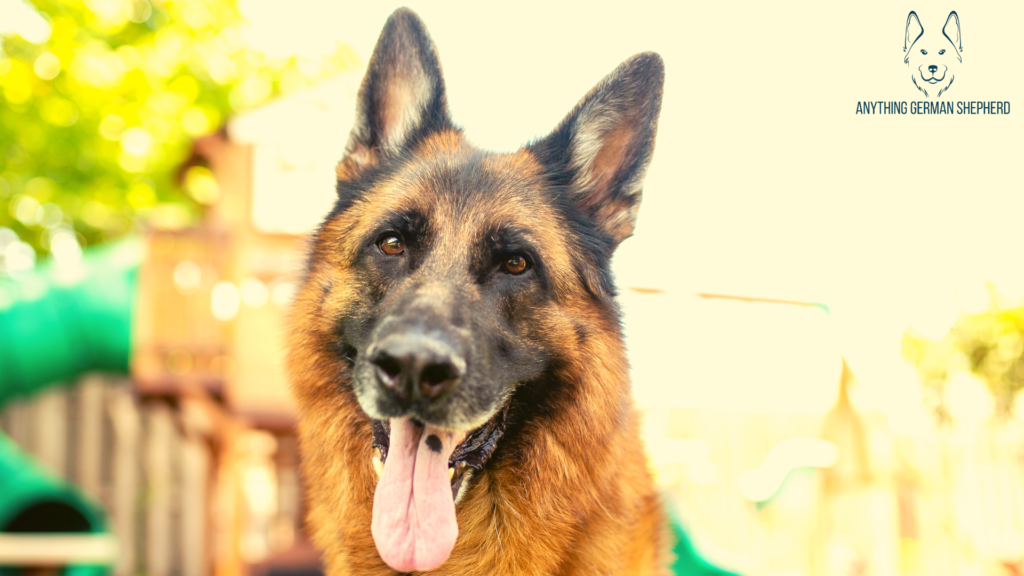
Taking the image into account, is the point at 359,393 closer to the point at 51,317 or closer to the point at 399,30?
the point at 399,30

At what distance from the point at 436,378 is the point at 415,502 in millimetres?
396

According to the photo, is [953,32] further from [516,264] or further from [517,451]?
[517,451]

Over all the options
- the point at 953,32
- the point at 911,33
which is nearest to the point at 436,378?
the point at 911,33

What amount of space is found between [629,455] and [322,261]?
1.27 metres

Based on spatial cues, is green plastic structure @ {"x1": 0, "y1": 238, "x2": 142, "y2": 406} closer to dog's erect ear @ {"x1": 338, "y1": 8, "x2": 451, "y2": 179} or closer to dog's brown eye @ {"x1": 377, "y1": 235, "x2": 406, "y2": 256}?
dog's erect ear @ {"x1": 338, "y1": 8, "x2": 451, "y2": 179}

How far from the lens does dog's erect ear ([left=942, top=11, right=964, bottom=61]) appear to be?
3.02 meters

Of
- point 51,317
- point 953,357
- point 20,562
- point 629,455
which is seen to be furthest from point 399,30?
point 953,357

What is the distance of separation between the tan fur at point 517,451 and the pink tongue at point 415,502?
0.83 ft

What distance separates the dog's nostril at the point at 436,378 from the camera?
2010mm

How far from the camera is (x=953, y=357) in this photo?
1289cm

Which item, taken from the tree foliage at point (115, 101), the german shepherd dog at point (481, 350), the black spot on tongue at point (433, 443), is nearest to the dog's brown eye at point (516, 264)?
the german shepherd dog at point (481, 350)

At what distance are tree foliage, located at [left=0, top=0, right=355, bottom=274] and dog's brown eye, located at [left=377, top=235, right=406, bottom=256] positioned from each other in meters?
9.96

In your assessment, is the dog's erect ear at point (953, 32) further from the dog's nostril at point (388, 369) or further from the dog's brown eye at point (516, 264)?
the dog's nostril at point (388, 369)

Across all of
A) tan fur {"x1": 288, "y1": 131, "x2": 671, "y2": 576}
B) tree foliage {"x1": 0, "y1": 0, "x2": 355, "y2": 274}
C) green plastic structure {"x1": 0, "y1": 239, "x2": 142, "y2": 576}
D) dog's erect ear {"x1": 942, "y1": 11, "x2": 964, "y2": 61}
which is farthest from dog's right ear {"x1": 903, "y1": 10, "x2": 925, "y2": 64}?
tree foliage {"x1": 0, "y1": 0, "x2": 355, "y2": 274}
